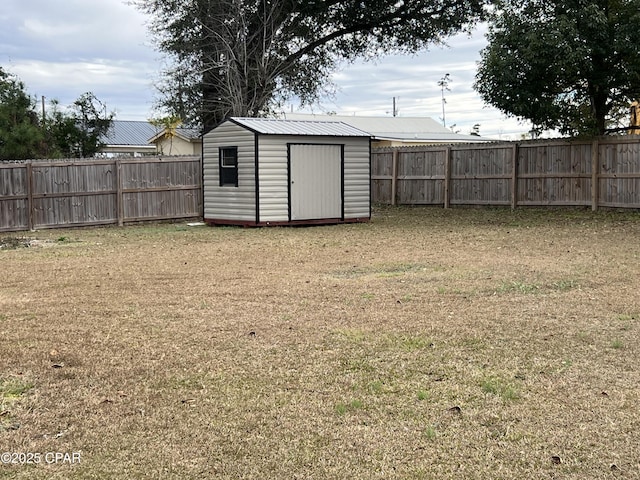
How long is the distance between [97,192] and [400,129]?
24713mm

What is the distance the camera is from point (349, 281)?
28.9ft

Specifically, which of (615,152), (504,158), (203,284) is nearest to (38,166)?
(203,284)

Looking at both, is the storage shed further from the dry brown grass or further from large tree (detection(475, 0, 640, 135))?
the dry brown grass

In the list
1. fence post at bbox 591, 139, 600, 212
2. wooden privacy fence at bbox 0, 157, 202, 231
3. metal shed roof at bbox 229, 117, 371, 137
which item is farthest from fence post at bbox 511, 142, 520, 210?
wooden privacy fence at bbox 0, 157, 202, 231

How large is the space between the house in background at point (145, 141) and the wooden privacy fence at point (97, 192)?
1466 cm

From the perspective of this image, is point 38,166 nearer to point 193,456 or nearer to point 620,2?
point 620,2

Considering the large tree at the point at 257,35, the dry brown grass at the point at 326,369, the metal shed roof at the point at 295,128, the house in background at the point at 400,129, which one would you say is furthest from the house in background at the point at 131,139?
the dry brown grass at the point at 326,369

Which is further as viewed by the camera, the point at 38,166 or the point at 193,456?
the point at 38,166

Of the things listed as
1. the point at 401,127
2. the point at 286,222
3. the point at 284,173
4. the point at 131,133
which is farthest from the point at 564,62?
the point at 131,133

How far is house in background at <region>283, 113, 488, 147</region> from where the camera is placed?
35125mm

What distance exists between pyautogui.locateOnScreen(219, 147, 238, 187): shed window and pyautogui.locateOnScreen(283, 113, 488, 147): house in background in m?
16.8

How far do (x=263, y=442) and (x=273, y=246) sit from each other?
9.10 m

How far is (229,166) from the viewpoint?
17.2 m

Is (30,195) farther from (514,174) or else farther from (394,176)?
(514,174)
